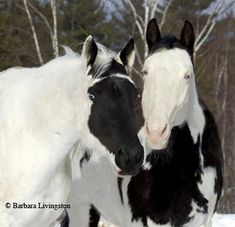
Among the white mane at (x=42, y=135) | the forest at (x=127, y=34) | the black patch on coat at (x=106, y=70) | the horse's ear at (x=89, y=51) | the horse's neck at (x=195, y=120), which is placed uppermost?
the horse's ear at (x=89, y=51)

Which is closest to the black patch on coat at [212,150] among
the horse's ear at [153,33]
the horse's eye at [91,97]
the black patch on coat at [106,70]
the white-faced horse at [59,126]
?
the horse's ear at [153,33]

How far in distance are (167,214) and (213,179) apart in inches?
19.9

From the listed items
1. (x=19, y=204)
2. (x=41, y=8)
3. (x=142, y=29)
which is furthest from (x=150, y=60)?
(x=41, y=8)

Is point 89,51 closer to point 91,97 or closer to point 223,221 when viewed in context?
point 91,97

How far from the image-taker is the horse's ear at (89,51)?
335 centimetres

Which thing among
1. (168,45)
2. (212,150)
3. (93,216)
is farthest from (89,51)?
(93,216)

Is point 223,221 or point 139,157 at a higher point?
point 139,157

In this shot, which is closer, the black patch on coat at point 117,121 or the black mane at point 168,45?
the black patch on coat at point 117,121

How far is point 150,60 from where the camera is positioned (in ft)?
13.8

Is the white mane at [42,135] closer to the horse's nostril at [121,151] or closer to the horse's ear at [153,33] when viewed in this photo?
the horse's nostril at [121,151]

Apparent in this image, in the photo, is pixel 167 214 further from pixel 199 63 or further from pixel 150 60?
pixel 199 63

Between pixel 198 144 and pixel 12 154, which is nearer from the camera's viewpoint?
pixel 12 154

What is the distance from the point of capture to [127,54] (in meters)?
3.67

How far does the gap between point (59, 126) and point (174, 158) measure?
1.25 meters
